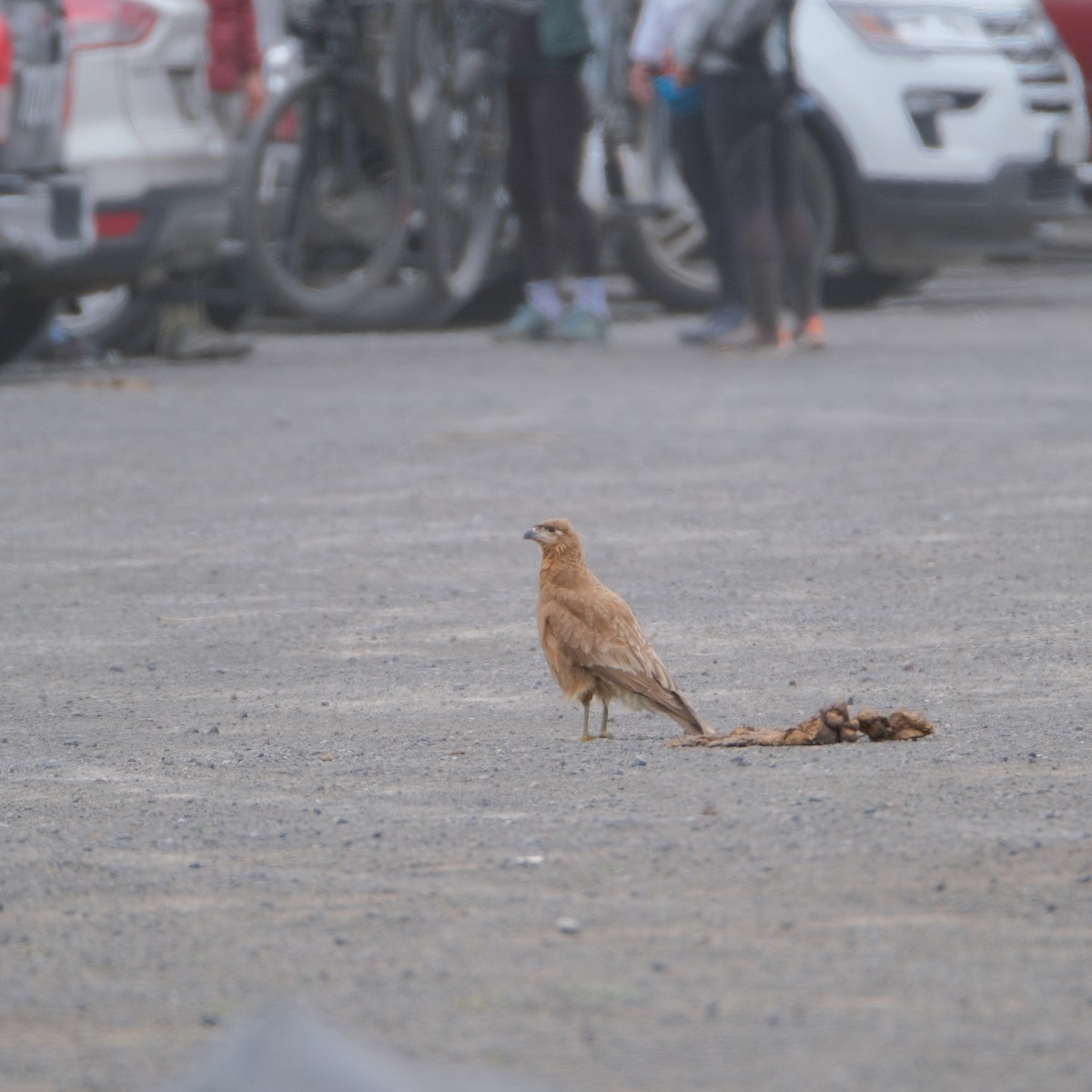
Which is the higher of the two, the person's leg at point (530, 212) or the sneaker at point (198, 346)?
the person's leg at point (530, 212)

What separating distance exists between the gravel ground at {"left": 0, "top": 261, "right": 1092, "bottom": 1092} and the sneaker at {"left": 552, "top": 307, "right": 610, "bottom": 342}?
8.79 feet

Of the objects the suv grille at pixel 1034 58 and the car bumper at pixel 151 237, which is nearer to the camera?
the car bumper at pixel 151 237

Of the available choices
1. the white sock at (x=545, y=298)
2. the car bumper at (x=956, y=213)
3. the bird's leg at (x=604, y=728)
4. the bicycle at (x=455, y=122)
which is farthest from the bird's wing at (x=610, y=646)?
the car bumper at (x=956, y=213)

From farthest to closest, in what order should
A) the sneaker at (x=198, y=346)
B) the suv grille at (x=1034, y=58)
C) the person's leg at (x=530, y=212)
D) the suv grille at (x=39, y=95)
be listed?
1. the suv grille at (x=1034, y=58)
2. the person's leg at (x=530, y=212)
3. the sneaker at (x=198, y=346)
4. the suv grille at (x=39, y=95)

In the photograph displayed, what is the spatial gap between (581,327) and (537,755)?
8.12 m

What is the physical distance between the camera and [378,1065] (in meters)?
2.62

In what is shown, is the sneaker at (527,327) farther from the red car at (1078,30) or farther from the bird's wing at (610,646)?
the bird's wing at (610,646)

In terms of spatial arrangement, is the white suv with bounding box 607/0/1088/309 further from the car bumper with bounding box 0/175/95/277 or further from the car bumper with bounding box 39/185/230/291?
the car bumper with bounding box 0/175/95/277

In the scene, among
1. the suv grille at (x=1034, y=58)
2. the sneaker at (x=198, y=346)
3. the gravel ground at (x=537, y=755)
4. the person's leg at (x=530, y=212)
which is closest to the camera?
the gravel ground at (x=537, y=755)

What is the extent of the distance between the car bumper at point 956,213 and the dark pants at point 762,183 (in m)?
1.79

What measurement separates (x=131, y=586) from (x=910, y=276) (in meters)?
9.36

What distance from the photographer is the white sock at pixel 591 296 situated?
12.8 m

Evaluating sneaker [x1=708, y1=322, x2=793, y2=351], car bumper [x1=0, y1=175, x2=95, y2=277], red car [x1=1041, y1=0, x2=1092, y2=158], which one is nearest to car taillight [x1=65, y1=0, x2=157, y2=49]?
car bumper [x1=0, y1=175, x2=95, y2=277]

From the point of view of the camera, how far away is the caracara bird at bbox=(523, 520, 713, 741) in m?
4.83
